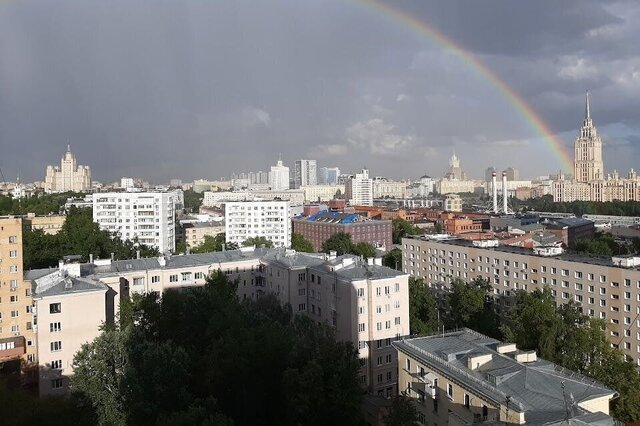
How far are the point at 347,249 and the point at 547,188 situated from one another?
12852 centimetres

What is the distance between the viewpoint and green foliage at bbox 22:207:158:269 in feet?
104

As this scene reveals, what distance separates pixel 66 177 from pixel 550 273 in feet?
441

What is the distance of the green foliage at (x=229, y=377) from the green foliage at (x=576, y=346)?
271 inches

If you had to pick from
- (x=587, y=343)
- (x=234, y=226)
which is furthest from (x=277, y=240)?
(x=587, y=343)

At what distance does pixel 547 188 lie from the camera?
6068 inches

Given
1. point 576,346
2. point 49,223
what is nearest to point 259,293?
point 576,346

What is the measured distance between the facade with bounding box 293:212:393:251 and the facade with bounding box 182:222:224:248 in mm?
9296

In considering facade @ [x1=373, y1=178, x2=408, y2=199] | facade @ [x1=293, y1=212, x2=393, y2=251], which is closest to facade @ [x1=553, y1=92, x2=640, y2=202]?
facade @ [x1=373, y1=178, x2=408, y2=199]

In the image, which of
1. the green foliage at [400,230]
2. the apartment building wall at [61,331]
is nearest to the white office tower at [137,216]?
the green foliage at [400,230]

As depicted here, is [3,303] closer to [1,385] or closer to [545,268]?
[1,385]

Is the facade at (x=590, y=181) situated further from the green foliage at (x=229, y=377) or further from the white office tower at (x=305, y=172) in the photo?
the green foliage at (x=229, y=377)

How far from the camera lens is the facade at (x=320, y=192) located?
153m

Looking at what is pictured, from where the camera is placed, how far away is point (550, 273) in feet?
80.0

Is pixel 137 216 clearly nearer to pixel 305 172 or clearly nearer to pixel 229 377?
pixel 229 377
